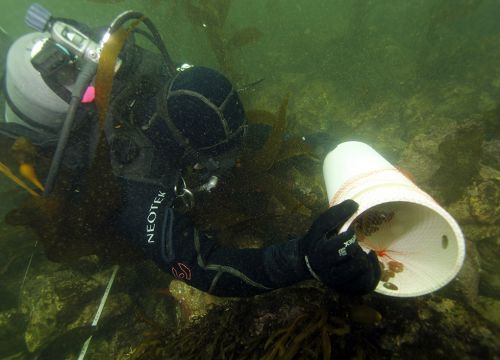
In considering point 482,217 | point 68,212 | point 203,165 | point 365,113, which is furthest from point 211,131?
point 365,113

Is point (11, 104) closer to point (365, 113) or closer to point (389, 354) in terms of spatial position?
point (389, 354)

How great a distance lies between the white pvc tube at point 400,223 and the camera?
5.98ft

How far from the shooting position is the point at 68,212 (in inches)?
105

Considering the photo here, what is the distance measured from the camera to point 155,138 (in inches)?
100

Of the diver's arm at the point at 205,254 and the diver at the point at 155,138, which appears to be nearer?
the diver's arm at the point at 205,254

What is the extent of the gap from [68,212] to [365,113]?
7.25 meters

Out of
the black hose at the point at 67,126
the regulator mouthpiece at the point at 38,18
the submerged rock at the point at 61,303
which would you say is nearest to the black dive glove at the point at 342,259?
the black hose at the point at 67,126

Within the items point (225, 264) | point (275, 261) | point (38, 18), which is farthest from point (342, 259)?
point (38, 18)

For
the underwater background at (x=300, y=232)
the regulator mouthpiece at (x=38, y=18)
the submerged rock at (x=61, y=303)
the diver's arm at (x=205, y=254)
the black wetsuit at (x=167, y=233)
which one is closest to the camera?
the underwater background at (x=300, y=232)

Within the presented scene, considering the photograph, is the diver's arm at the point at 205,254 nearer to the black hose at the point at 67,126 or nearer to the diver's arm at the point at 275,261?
the diver's arm at the point at 275,261

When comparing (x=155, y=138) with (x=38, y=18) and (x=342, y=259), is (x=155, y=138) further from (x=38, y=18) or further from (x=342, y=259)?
(x=342, y=259)

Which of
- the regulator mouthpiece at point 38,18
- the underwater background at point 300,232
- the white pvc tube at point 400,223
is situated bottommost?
the underwater background at point 300,232

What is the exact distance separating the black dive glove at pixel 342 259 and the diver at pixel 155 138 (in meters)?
0.26

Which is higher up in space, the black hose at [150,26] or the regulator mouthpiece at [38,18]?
the regulator mouthpiece at [38,18]
